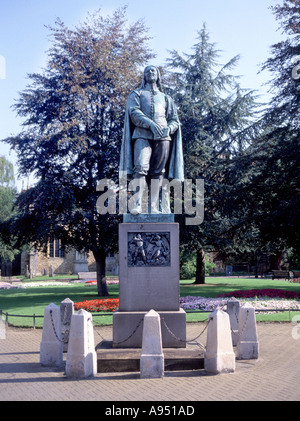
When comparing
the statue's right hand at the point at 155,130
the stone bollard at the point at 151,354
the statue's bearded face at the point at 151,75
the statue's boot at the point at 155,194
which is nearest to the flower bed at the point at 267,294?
the statue's boot at the point at 155,194

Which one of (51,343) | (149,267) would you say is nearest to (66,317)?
(51,343)

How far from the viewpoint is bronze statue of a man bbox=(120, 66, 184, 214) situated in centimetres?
980

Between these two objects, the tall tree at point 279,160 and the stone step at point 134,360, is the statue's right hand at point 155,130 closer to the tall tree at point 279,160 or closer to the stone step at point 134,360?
the stone step at point 134,360

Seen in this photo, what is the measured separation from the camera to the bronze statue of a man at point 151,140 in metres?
9.80

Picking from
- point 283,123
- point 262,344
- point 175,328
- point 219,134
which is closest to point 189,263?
point 219,134

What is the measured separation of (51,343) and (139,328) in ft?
5.82

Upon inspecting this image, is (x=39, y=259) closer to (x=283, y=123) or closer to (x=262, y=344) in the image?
(x=283, y=123)

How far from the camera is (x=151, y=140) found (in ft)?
33.0

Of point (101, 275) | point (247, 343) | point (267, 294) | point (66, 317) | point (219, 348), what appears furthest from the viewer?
point (101, 275)

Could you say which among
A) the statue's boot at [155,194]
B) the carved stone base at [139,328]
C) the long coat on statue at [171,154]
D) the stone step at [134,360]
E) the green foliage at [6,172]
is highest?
the green foliage at [6,172]

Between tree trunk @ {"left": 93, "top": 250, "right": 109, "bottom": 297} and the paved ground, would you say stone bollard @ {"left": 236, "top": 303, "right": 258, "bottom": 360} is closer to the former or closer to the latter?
the paved ground

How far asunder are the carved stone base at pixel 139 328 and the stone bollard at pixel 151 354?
93 cm

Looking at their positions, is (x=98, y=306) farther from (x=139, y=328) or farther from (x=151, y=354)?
(x=151, y=354)

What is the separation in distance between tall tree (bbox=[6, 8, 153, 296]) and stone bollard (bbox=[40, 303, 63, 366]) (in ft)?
46.6
